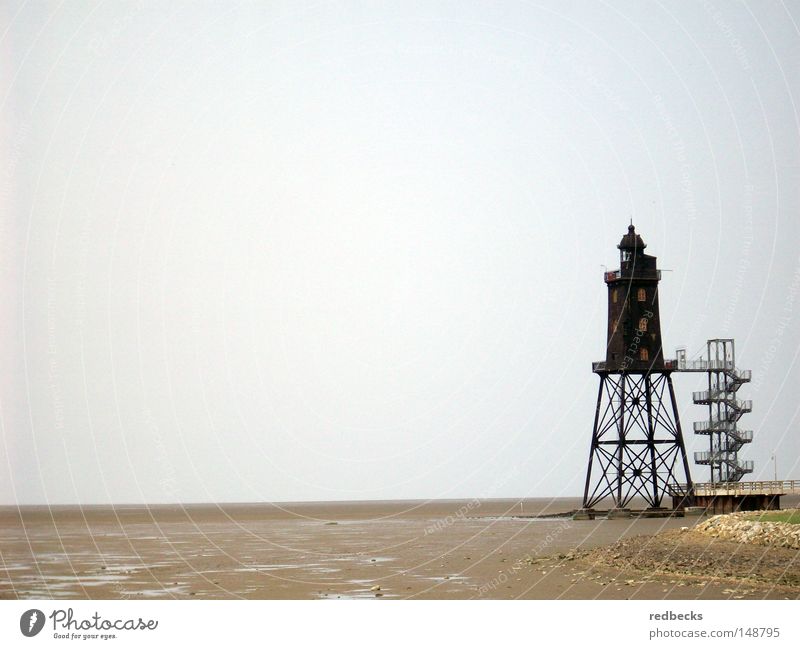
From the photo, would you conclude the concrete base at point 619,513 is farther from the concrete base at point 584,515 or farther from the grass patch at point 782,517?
the grass patch at point 782,517

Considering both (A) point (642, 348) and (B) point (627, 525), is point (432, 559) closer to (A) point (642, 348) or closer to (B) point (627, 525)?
(B) point (627, 525)

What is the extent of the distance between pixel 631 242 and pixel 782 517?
26079 mm

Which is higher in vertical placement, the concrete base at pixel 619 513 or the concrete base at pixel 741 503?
the concrete base at pixel 741 503

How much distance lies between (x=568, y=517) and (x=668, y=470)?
930 centimetres

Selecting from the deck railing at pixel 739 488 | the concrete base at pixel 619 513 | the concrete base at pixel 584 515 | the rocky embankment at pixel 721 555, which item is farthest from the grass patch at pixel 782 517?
the concrete base at pixel 584 515

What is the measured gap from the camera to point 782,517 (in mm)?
42531

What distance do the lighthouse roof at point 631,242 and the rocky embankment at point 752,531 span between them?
2375 cm

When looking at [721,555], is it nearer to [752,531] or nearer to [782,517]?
[752,531]

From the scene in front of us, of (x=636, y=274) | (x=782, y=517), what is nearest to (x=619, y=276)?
(x=636, y=274)

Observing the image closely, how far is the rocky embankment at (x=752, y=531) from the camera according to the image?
36562mm

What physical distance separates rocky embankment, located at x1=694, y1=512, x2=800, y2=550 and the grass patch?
0.42 meters

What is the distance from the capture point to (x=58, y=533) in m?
68.9

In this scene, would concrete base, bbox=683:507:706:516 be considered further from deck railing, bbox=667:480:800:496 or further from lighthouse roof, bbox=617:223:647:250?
lighthouse roof, bbox=617:223:647:250
